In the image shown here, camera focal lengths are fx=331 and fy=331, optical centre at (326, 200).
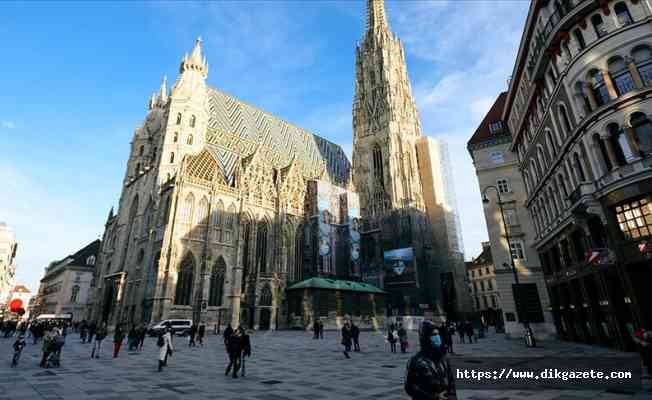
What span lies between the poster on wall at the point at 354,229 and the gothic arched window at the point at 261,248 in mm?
12862

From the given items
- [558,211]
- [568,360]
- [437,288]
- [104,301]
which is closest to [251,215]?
[104,301]

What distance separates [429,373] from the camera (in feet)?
9.85

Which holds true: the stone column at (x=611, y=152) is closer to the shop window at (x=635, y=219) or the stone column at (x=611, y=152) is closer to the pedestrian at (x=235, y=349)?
the shop window at (x=635, y=219)

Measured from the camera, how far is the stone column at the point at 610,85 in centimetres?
1368

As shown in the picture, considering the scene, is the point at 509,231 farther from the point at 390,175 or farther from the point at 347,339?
the point at 390,175

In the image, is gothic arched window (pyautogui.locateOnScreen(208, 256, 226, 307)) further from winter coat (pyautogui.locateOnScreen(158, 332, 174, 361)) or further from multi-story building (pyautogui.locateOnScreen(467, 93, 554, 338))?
multi-story building (pyautogui.locateOnScreen(467, 93, 554, 338))

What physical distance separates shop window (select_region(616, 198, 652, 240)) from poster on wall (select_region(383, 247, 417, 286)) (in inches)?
1259

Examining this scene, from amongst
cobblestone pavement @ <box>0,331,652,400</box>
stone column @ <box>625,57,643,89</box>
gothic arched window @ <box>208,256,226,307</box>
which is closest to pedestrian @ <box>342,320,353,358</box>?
cobblestone pavement @ <box>0,331,652,400</box>

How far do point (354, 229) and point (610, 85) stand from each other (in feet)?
127

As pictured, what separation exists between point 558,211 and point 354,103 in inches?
1930

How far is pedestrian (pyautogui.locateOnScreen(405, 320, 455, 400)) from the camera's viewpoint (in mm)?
2957

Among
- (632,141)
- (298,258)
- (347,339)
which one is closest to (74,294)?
(298,258)

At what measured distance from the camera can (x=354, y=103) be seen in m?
63.5

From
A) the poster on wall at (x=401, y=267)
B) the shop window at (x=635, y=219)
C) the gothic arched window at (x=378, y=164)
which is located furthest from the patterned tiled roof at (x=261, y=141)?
the shop window at (x=635, y=219)
